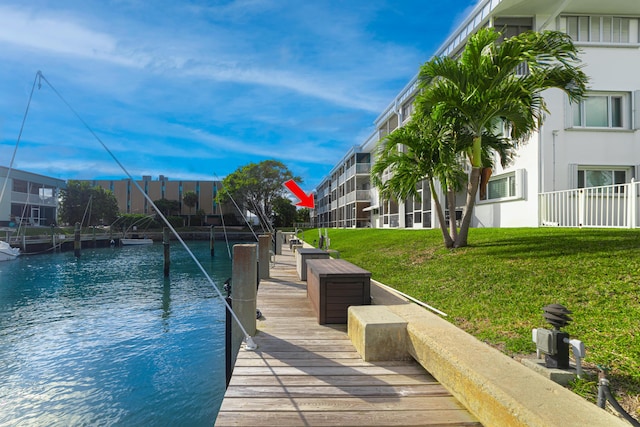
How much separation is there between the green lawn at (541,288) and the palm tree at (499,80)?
2976mm

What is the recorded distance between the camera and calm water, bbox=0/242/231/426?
6113 millimetres

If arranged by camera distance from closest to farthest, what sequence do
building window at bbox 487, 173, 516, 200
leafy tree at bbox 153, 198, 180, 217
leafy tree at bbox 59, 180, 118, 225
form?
building window at bbox 487, 173, 516, 200 < leafy tree at bbox 59, 180, 118, 225 < leafy tree at bbox 153, 198, 180, 217

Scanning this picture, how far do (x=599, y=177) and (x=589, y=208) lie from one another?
2.83 meters

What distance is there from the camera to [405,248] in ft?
42.9

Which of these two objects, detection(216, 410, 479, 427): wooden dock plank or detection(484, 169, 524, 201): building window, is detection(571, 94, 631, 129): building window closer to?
detection(484, 169, 524, 201): building window

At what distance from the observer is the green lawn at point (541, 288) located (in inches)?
156

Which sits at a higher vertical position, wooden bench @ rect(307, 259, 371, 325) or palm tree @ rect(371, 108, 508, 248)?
palm tree @ rect(371, 108, 508, 248)

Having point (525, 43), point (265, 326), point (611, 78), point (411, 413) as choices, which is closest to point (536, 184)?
point (611, 78)

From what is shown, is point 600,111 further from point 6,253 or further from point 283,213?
point 283,213

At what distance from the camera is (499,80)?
9.46 metres

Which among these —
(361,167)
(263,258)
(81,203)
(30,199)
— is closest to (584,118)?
(263,258)

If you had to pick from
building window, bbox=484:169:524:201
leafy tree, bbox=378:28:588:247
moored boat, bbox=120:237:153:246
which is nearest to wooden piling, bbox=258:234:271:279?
leafy tree, bbox=378:28:588:247

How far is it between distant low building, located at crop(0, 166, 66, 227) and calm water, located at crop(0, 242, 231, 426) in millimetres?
32812

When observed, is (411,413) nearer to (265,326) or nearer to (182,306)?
(265,326)
